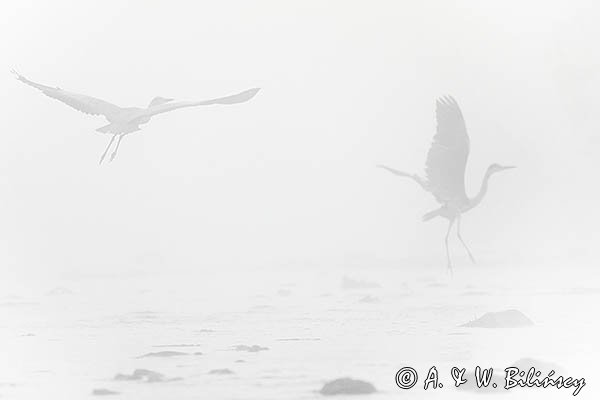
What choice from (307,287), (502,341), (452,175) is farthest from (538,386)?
(307,287)

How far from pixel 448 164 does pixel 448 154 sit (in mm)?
137

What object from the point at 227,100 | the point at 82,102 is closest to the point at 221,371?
the point at 227,100

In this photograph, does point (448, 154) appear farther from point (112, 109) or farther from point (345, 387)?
point (345, 387)

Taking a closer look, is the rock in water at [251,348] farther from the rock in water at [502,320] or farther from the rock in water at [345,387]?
the rock in water at [502,320]

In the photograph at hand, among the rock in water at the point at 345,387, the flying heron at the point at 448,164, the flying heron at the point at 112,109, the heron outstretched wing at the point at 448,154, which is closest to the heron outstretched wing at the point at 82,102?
the flying heron at the point at 112,109

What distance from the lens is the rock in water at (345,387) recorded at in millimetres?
7941

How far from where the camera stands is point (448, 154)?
12.6m

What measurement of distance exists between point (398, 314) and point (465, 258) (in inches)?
290

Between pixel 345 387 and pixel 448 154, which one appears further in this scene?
pixel 448 154

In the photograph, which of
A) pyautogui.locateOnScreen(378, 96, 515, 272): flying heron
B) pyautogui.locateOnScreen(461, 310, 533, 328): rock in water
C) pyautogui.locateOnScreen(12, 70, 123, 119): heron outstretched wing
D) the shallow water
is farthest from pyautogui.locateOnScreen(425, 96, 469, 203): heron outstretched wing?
pyautogui.locateOnScreen(12, 70, 123, 119): heron outstretched wing

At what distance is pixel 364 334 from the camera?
10.6m

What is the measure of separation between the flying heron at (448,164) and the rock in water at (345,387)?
4.10 metres

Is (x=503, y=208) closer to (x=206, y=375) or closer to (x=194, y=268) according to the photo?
(x=194, y=268)

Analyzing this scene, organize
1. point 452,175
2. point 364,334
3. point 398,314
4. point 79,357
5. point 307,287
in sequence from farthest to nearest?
point 307,287 → point 452,175 → point 398,314 → point 364,334 → point 79,357
